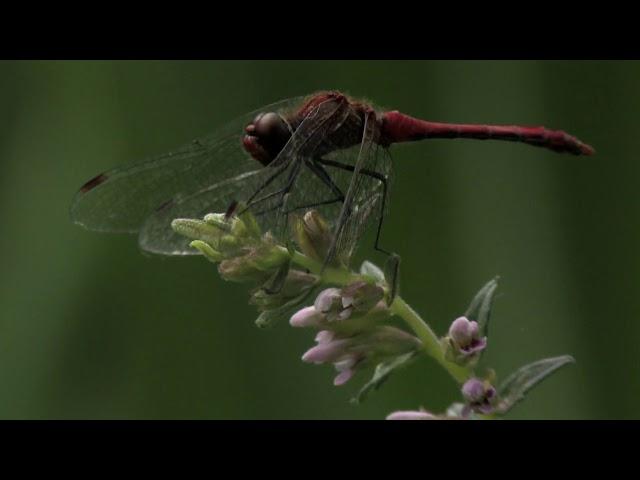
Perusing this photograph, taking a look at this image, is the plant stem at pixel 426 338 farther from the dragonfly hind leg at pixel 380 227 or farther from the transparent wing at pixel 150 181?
the transparent wing at pixel 150 181

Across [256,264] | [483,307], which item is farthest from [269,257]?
[483,307]

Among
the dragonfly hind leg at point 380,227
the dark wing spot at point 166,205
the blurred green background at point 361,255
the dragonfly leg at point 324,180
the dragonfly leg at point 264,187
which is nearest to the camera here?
the dragonfly hind leg at point 380,227

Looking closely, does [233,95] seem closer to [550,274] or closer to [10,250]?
[10,250]

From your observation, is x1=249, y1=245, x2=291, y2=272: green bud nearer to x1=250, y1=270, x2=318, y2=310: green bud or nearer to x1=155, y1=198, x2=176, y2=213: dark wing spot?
x1=250, y1=270, x2=318, y2=310: green bud

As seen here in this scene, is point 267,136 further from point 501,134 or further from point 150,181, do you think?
point 501,134

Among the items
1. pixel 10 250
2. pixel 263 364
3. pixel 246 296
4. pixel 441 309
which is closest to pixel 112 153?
pixel 10 250

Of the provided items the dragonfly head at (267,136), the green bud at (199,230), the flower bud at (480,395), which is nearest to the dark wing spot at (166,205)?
the dragonfly head at (267,136)

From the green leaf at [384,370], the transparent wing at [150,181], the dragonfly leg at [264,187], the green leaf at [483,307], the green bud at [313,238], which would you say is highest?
the transparent wing at [150,181]

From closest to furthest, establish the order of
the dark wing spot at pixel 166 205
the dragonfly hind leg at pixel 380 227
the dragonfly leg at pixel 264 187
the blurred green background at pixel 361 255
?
the dragonfly hind leg at pixel 380 227, the dragonfly leg at pixel 264 187, the dark wing spot at pixel 166 205, the blurred green background at pixel 361 255
